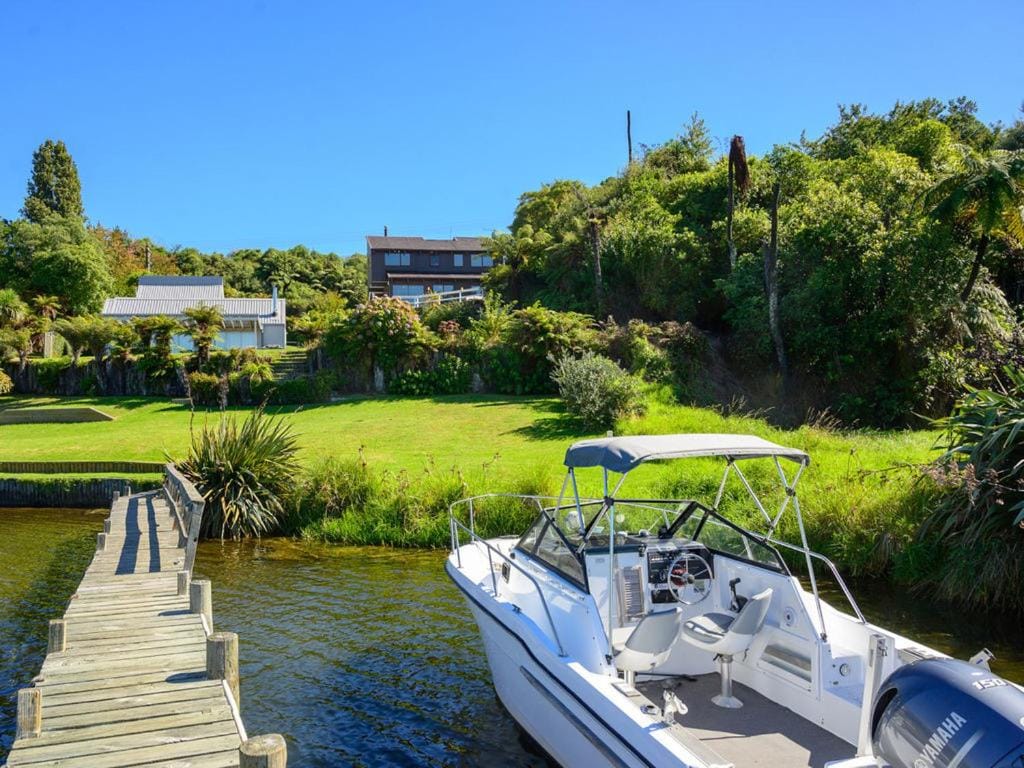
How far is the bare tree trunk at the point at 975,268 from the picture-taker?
75.3 ft

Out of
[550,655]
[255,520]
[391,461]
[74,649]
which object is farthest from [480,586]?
[391,461]

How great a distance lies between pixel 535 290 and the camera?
36500mm

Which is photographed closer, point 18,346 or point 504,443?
point 504,443

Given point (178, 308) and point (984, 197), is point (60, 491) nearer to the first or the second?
point (984, 197)

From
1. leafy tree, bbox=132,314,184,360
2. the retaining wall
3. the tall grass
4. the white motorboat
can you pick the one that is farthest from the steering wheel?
leafy tree, bbox=132,314,184,360

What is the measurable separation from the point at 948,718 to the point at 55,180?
73.3 metres

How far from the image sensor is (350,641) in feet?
32.8

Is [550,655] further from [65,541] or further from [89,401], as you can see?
[89,401]

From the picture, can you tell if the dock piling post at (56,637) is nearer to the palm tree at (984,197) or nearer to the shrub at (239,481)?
the shrub at (239,481)

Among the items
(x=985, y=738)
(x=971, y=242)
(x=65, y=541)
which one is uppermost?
(x=971, y=242)

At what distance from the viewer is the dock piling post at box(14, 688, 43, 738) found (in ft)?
18.4

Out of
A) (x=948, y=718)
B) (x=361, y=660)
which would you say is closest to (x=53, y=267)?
(x=361, y=660)

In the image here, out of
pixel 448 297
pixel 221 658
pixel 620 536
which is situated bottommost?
pixel 221 658

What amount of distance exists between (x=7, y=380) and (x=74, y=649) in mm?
26915
